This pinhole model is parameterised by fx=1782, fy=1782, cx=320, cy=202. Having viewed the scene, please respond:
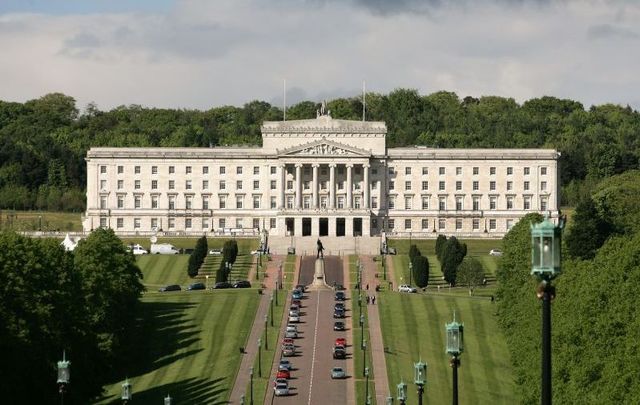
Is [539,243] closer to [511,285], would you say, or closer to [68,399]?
[68,399]

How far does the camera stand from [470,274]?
6270 inches

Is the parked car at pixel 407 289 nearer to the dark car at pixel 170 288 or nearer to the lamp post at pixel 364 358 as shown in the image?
the dark car at pixel 170 288

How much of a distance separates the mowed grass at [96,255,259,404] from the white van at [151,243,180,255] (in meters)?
20.0

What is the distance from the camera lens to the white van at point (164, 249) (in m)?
188

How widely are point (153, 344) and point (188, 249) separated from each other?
5978 centimetres

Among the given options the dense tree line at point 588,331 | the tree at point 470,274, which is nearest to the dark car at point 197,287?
the tree at point 470,274

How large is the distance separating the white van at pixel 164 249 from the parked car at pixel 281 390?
243 feet

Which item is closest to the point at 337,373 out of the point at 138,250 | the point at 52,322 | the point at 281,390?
the point at 281,390

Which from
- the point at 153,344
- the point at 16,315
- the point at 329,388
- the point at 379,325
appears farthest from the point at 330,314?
the point at 16,315

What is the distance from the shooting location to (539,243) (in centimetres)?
4172

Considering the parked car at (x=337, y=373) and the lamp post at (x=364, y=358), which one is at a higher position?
the lamp post at (x=364, y=358)

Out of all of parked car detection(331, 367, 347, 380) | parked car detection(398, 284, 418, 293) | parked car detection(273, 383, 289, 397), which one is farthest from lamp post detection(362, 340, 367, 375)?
parked car detection(398, 284, 418, 293)

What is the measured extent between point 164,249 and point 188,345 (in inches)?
2236

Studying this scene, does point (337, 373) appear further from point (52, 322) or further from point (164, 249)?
point (164, 249)
